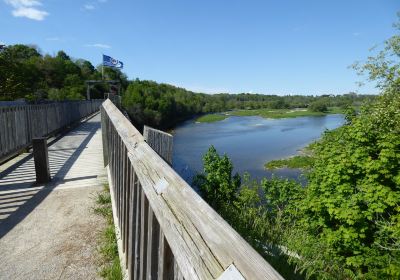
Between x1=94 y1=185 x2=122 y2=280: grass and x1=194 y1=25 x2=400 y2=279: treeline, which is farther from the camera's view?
x1=194 y1=25 x2=400 y2=279: treeline

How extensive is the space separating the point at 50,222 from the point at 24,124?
18.8ft

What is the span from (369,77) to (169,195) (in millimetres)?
17447

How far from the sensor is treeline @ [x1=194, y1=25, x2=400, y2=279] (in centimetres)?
953

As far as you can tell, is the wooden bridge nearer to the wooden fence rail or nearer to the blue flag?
the wooden fence rail

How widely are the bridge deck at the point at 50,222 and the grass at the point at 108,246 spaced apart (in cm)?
9

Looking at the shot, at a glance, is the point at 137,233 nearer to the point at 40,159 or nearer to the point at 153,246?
the point at 153,246

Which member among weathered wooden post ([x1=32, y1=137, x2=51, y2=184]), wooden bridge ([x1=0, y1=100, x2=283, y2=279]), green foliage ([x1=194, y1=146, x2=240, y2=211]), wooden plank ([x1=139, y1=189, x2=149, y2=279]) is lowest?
green foliage ([x1=194, y1=146, x2=240, y2=211])

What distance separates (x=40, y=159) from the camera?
5.86 m

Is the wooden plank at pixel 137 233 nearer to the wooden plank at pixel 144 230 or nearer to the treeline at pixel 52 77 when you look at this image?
the wooden plank at pixel 144 230

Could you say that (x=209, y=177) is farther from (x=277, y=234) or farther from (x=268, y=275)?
(x=268, y=275)

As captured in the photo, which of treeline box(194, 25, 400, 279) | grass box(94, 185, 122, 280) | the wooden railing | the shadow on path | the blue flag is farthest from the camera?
the blue flag

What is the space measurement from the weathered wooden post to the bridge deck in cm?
17

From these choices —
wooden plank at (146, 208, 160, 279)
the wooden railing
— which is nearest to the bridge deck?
the wooden railing

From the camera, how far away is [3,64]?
2192 centimetres
